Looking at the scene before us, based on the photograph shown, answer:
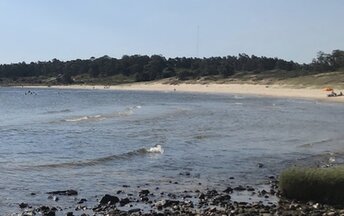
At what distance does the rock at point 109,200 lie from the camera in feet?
54.6

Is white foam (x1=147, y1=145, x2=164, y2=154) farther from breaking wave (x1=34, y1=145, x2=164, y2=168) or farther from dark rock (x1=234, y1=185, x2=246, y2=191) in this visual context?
dark rock (x1=234, y1=185, x2=246, y2=191)

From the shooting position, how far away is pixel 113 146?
3195 cm

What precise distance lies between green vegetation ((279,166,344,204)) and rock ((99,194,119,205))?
4.82 meters

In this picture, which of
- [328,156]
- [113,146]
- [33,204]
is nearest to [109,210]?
[33,204]

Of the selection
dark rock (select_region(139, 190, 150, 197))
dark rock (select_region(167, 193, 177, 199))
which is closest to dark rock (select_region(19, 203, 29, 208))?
dark rock (select_region(139, 190, 150, 197))

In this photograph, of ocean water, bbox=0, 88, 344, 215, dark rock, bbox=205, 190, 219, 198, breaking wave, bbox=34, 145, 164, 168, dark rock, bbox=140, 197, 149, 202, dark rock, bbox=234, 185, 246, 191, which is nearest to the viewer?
dark rock, bbox=140, 197, 149, 202

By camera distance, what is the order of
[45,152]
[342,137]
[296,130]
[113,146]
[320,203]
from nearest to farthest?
[320,203] → [45,152] → [113,146] → [342,137] → [296,130]

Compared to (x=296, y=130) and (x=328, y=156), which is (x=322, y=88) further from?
(x=328, y=156)

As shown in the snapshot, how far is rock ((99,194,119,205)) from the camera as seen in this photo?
16.7m

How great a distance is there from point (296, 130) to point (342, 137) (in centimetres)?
563

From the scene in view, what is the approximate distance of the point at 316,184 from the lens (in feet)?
52.2

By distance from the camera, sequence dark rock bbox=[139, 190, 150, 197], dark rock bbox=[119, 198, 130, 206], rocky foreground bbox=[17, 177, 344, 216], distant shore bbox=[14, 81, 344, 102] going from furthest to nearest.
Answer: distant shore bbox=[14, 81, 344, 102] < dark rock bbox=[139, 190, 150, 197] < dark rock bbox=[119, 198, 130, 206] < rocky foreground bbox=[17, 177, 344, 216]

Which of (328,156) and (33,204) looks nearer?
(33,204)

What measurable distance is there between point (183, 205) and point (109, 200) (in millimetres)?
2223
